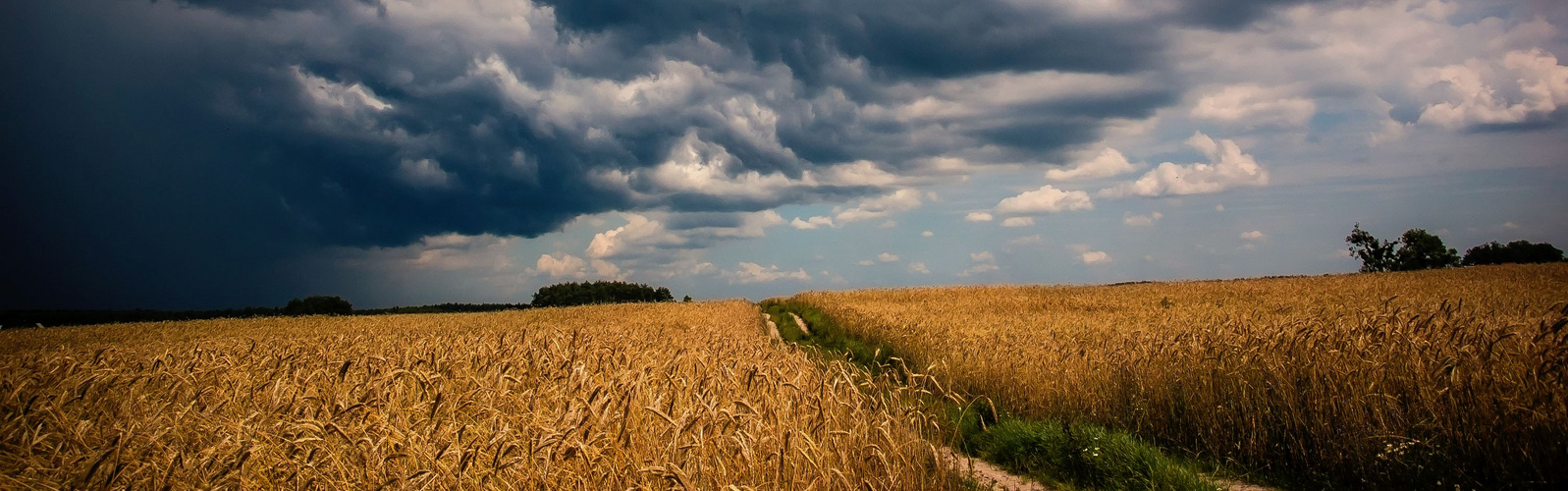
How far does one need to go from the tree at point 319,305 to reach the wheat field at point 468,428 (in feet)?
196

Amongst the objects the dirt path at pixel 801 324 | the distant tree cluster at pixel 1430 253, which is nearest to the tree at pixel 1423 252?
the distant tree cluster at pixel 1430 253

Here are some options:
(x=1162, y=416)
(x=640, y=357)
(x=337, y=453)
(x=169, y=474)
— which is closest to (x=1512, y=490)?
(x=1162, y=416)

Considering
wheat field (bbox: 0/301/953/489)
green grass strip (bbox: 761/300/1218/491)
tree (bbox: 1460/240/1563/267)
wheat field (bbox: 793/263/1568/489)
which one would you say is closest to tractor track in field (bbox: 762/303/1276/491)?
green grass strip (bbox: 761/300/1218/491)

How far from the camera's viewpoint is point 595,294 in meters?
104

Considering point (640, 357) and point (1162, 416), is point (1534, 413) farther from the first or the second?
point (640, 357)

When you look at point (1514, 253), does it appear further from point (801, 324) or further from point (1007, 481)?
point (1007, 481)

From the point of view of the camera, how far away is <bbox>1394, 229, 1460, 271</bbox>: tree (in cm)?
9125

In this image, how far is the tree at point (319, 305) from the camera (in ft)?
194

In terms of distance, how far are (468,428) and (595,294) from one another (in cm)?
10229

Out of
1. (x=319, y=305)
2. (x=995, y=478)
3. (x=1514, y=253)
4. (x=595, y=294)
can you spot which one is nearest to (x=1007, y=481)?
(x=995, y=478)

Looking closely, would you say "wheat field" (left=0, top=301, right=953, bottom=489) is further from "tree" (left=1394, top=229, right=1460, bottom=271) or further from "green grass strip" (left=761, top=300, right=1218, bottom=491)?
"tree" (left=1394, top=229, right=1460, bottom=271)

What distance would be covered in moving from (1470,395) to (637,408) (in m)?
7.42

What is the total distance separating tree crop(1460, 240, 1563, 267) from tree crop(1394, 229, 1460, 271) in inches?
105

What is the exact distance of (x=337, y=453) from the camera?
457cm
